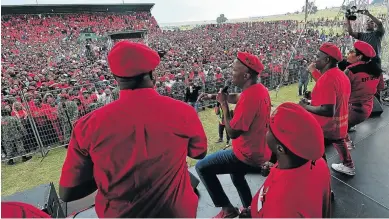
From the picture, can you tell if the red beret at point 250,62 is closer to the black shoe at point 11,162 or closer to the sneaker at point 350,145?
the sneaker at point 350,145

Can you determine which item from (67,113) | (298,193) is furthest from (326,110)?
(67,113)

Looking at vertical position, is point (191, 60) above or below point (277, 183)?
below

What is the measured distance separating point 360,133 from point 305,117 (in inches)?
167

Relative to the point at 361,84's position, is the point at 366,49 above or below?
above

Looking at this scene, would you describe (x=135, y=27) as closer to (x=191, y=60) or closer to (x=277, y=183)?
(x=191, y=60)

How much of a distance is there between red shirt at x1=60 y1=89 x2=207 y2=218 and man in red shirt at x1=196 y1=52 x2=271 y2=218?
2.51ft

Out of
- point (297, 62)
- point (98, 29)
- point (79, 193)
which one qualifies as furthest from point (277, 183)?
point (98, 29)

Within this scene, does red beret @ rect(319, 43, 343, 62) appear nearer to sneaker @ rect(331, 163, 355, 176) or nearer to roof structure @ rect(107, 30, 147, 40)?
sneaker @ rect(331, 163, 355, 176)

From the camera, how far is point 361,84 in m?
3.76

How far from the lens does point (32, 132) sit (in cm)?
642

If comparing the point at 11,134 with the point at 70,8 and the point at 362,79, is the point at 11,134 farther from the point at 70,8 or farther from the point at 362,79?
the point at 70,8

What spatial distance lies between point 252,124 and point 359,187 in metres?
1.89

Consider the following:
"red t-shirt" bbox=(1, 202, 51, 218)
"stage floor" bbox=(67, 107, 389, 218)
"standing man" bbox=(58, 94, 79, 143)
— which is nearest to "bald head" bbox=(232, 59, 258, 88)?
"stage floor" bbox=(67, 107, 389, 218)

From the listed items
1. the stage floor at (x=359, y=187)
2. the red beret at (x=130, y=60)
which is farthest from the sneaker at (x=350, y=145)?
the red beret at (x=130, y=60)
